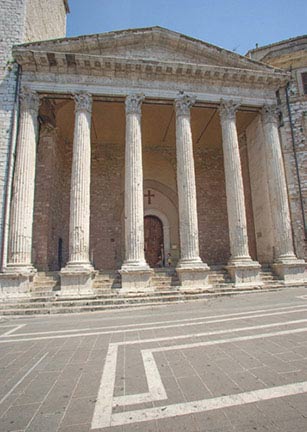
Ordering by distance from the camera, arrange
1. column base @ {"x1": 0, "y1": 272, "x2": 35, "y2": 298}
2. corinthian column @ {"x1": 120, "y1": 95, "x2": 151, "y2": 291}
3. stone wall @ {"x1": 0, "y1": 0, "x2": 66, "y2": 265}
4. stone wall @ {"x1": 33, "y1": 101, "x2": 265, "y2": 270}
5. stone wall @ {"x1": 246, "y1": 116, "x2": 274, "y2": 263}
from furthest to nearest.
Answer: stone wall @ {"x1": 33, "y1": 101, "x2": 265, "y2": 270}
stone wall @ {"x1": 246, "y1": 116, "x2": 274, "y2": 263}
stone wall @ {"x1": 0, "y1": 0, "x2": 66, "y2": 265}
corinthian column @ {"x1": 120, "y1": 95, "x2": 151, "y2": 291}
column base @ {"x1": 0, "y1": 272, "x2": 35, "y2": 298}

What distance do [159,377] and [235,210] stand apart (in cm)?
822

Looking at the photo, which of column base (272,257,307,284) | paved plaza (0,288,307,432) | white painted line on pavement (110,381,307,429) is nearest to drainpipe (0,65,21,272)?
paved plaza (0,288,307,432)

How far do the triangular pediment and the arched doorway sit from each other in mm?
8413

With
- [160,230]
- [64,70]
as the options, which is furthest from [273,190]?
[64,70]

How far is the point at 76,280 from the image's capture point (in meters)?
8.09

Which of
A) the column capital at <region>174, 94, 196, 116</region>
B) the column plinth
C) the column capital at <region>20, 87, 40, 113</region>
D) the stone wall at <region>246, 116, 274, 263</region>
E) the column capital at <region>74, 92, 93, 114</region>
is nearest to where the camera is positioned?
the column plinth

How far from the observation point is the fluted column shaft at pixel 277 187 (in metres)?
9.96

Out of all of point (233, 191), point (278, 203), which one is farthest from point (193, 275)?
point (278, 203)

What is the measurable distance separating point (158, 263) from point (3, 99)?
10.7 meters

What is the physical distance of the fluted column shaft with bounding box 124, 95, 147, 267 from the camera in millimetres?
8781

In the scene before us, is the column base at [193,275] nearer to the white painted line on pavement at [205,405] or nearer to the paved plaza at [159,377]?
the paved plaza at [159,377]

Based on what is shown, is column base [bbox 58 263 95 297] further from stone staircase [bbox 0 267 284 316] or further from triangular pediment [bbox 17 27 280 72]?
triangular pediment [bbox 17 27 280 72]

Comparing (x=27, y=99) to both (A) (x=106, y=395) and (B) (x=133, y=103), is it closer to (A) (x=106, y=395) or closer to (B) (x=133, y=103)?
(B) (x=133, y=103)

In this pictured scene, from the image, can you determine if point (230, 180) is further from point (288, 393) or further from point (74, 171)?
point (288, 393)
